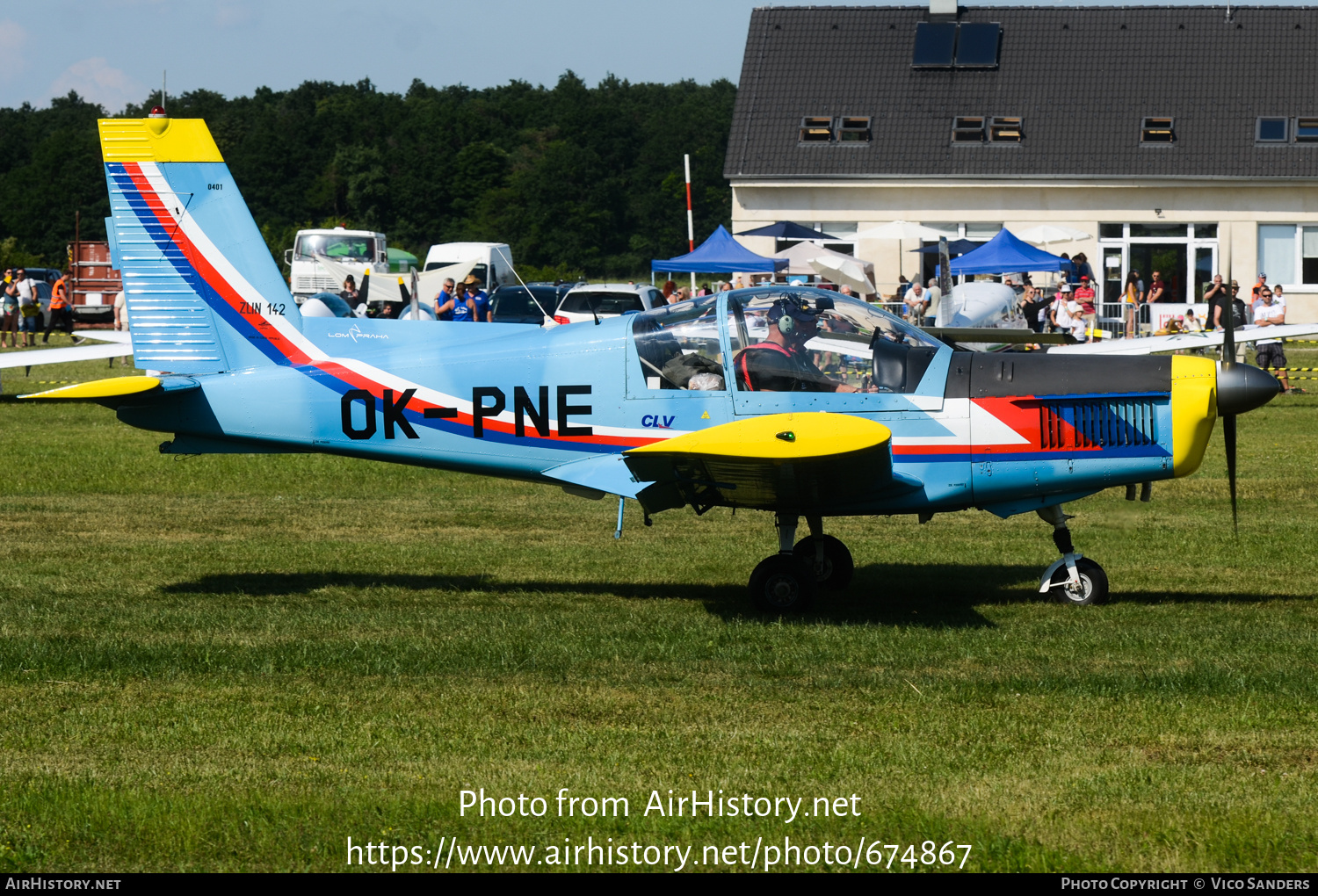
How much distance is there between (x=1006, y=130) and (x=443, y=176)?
6270cm

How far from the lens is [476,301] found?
2639 centimetres

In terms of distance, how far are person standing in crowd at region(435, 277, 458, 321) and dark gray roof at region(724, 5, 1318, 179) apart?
14.9 meters

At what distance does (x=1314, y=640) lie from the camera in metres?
7.87

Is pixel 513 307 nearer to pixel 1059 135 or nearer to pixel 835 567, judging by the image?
pixel 1059 135

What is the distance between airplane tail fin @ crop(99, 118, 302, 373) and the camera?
9258mm

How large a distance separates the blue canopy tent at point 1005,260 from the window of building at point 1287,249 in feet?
40.4

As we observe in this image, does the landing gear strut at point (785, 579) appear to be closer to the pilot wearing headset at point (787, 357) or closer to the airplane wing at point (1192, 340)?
the pilot wearing headset at point (787, 357)

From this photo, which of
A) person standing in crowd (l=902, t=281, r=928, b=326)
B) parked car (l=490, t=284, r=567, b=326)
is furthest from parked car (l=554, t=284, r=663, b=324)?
person standing in crowd (l=902, t=281, r=928, b=326)

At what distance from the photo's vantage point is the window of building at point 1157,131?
37.9m

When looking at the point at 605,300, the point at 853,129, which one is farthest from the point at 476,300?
the point at 853,129

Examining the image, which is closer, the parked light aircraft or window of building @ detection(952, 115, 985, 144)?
the parked light aircraft

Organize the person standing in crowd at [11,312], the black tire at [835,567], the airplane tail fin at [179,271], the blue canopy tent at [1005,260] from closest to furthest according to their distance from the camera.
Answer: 1. the airplane tail fin at [179,271]
2. the black tire at [835,567]
3. the blue canopy tent at [1005,260]
4. the person standing in crowd at [11,312]

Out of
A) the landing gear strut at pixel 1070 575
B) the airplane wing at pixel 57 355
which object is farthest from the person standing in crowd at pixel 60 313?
the landing gear strut at pixel 1070 575

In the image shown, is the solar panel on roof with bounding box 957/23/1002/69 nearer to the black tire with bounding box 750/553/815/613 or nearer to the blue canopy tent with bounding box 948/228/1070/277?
the blue canopy tent with bounding box 948/228/1070/277
